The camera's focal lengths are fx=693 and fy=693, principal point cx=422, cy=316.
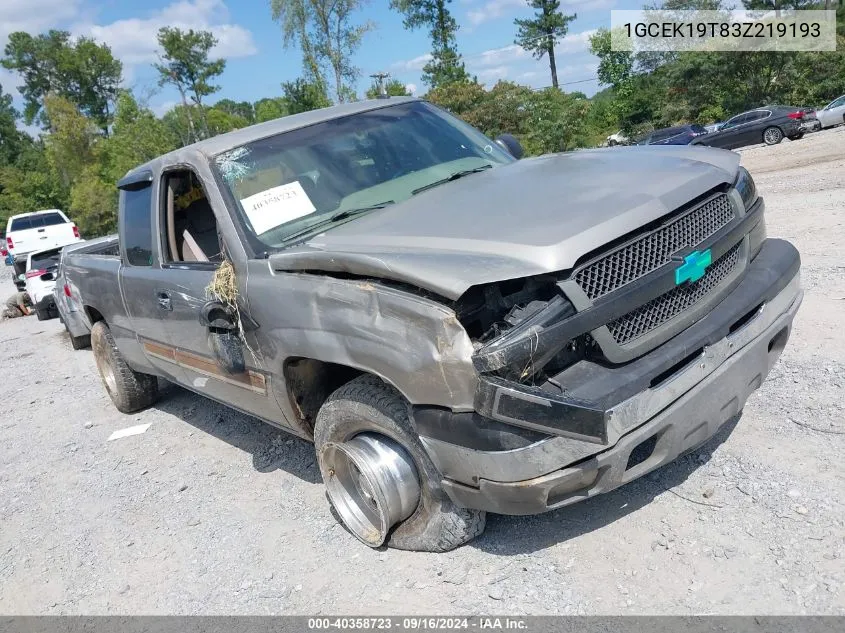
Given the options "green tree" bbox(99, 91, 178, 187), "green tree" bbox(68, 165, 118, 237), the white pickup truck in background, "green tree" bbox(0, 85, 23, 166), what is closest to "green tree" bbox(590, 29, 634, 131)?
"green tree" bbox(99, 91, 178, 187)

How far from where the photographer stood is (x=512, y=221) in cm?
277

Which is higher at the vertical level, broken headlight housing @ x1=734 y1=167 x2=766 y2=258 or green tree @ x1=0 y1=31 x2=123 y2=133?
green tree @ x1=0 y1=31 x2=123 y2=133

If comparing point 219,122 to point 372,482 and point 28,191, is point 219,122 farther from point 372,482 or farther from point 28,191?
point 372,482

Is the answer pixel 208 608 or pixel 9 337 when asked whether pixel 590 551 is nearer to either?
pixel 208 608

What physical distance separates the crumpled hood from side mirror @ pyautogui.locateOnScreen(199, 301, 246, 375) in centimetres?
48

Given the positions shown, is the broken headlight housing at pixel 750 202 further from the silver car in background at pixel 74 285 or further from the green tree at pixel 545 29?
the green tree at pixel 545 29

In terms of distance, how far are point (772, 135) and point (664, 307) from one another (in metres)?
24.0

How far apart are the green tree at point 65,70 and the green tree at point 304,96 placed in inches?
906

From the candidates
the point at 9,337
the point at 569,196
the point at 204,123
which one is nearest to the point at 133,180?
the point at 569,196

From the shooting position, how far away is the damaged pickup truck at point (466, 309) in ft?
8.07

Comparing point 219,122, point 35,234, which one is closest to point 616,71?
point 219,122

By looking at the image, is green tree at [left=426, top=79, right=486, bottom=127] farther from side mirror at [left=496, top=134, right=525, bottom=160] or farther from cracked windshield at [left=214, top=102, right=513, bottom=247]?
cracked windshield at [left=214, top=102, right=513, bottom=247]

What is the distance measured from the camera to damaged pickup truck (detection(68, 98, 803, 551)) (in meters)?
2.46

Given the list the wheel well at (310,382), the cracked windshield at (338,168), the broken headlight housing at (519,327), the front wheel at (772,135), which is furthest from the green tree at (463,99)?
the broken headlight housing at (519,327)
